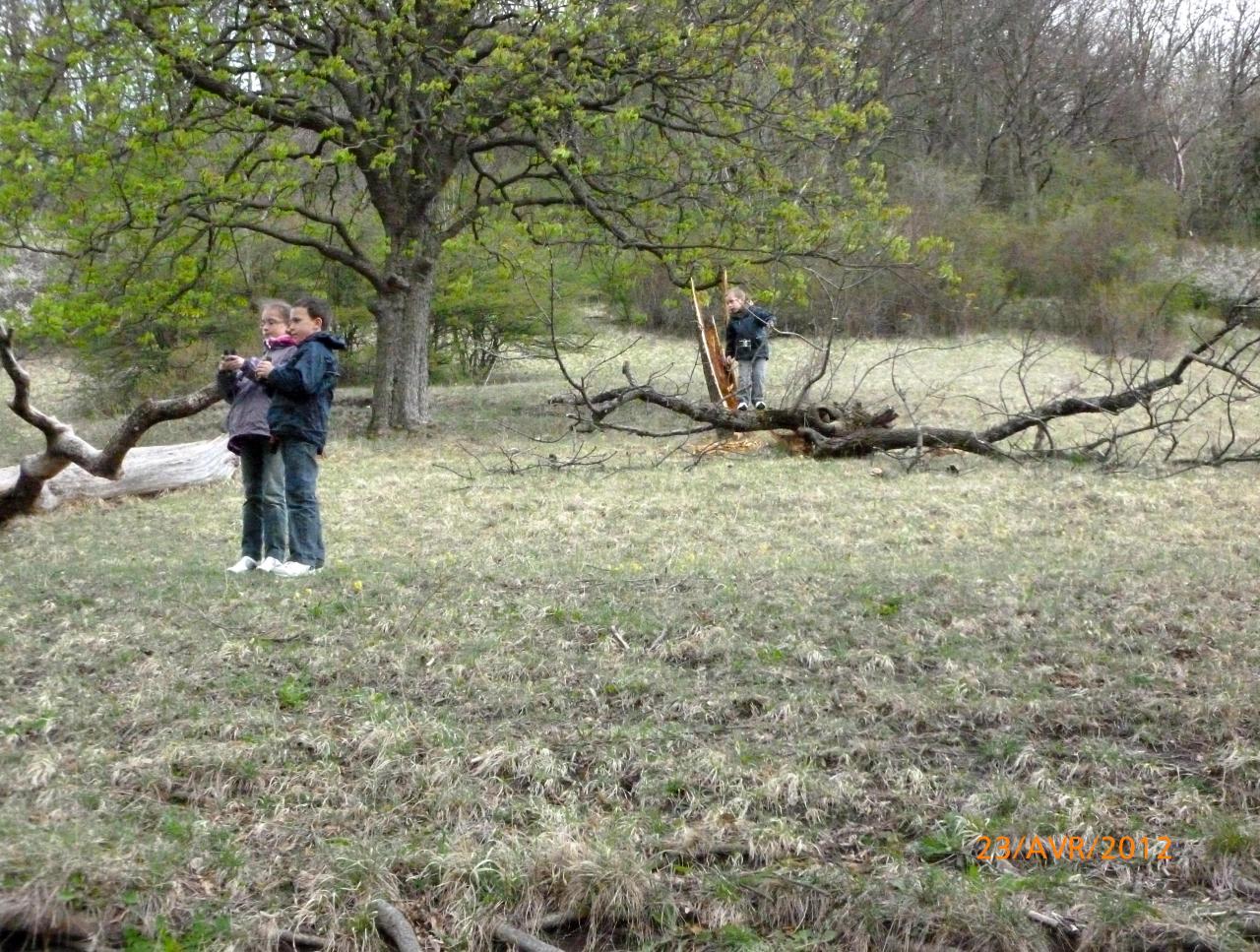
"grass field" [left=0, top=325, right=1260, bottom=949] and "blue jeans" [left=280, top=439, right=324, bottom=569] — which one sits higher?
"blue jeans" [left=280, top=439, right=324, bottom=569]

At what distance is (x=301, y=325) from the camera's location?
718 centimetres

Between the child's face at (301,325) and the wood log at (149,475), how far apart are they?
4.29 meters

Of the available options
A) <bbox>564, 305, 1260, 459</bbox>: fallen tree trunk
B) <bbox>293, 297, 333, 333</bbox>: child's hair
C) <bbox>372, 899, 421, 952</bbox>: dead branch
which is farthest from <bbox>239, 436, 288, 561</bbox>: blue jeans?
<bbox>564, 305, 1260, 459</bbox>: fallen tree trunk

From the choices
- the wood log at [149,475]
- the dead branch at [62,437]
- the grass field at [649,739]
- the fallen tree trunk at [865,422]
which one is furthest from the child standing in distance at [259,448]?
the fallen tree trunk at [865,422]

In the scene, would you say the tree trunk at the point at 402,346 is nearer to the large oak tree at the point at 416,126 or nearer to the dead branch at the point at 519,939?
the large oak tree at the point at 416,126

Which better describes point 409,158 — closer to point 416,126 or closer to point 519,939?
point 416,126

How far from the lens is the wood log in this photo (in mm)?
11023

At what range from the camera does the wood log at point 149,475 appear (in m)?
11.0

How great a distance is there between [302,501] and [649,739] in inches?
134

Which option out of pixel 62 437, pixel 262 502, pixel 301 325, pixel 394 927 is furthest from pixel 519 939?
pixel 62 437

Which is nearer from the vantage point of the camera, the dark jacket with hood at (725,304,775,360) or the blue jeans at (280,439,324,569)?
the blue jeans at (280,439,324,569)

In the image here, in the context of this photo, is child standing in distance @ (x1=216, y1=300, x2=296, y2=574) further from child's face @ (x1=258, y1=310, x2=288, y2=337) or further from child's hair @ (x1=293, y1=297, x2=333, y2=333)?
child's hair @ (x1=293, y1=297, x2=333, y2=333)

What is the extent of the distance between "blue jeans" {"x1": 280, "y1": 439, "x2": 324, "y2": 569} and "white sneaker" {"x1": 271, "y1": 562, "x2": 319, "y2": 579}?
5 centimetres

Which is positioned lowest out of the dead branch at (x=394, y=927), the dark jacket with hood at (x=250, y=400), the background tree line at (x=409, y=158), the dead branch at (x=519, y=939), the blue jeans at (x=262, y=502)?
the dead branch at (x=519, y=939)
